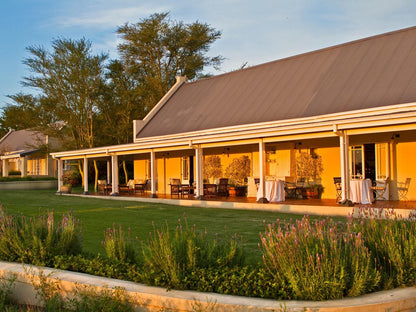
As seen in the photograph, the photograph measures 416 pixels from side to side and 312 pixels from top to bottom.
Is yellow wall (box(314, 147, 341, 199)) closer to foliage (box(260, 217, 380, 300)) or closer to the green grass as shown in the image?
the green grass

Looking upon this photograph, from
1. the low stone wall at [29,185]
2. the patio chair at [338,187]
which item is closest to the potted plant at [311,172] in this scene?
the patio chair at [338,187]

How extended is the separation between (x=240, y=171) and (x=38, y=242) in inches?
551

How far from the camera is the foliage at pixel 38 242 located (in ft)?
21.3

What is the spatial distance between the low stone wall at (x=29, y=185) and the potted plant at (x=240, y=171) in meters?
20.9

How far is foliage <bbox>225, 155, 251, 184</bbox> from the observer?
19.9 m

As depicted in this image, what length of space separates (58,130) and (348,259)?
107ft

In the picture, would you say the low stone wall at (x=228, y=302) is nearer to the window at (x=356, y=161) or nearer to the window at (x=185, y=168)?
the window at (x=356, y=161)

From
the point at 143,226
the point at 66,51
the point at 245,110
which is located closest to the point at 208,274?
the point at 143,226

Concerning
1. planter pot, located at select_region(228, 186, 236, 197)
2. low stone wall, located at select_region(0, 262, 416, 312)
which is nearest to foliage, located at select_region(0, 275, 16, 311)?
low stone wall, located at select_region(0, 262, 416, 312)

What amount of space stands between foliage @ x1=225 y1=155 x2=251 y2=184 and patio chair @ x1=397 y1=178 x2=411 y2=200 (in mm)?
6925

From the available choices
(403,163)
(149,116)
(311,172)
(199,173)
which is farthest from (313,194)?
(149,116)

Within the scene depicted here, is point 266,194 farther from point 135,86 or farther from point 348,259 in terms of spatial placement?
point 135,86

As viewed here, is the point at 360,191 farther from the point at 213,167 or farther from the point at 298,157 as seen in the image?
the point at 213,167

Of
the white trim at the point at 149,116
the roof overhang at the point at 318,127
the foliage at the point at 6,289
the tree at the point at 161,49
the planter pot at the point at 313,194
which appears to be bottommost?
the foliage at the point at 6,289
